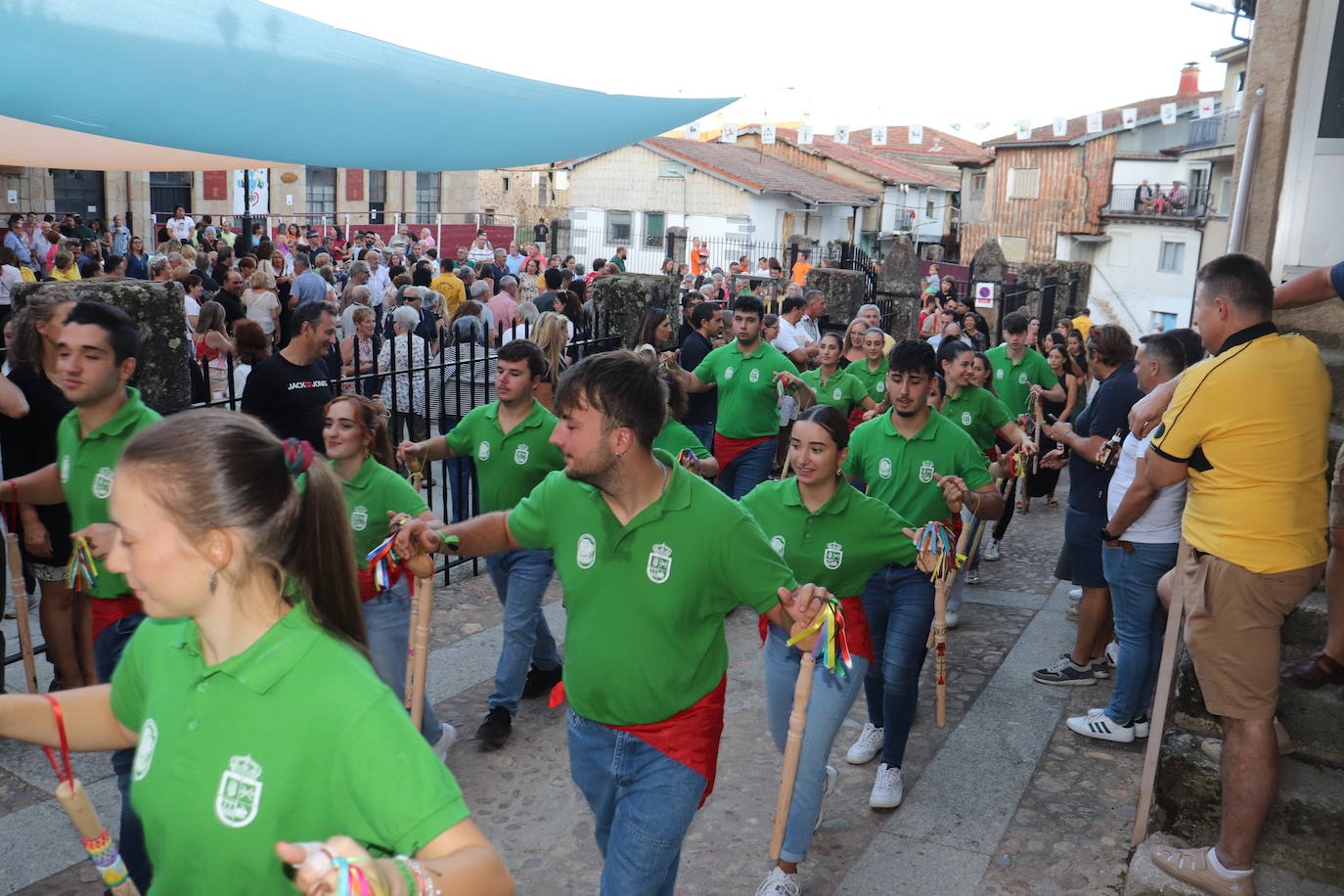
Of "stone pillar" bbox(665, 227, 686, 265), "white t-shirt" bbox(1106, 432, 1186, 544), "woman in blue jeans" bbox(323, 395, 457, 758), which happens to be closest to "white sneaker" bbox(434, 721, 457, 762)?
"woman in blue jeans" bbox(323, 395, 457, 758)

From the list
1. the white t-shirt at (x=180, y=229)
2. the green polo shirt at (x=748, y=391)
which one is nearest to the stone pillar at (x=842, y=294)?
the green polo shirt at (x=748, y=391)

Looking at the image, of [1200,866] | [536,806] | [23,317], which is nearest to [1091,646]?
[1200,866]

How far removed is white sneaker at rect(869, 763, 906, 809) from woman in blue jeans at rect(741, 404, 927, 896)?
0.74 meters

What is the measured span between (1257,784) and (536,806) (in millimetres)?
3091

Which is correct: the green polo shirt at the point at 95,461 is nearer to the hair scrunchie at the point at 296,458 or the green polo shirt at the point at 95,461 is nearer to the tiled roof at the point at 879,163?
the hair scrunchie at the point at 296,458

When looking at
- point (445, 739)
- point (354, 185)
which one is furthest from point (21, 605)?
point (354, 185)

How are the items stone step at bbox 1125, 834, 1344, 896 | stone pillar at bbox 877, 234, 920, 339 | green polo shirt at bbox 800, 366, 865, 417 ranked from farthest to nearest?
stone pillar at bbox 877, 234, 920, 339, green polo shirt at bbox 800, 366, 865, 417, stone step at bbox 1125, 834, 1344, 896

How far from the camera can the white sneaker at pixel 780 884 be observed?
177 inches

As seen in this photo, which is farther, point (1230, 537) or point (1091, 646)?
point (1091, 646)

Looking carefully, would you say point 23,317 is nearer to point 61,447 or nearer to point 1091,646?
point 61,447

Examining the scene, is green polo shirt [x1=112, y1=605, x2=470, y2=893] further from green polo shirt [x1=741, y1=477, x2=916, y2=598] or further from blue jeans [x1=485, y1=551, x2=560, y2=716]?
blue jeans [x1=485, y1=551, x2=560, y2=716]

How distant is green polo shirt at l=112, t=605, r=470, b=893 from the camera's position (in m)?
1.89

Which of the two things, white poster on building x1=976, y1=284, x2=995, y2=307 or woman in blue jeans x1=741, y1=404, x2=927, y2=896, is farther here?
white poster on building x1=976, y1=284, x2=995, y2=307

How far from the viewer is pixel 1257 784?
4195 millimetres
